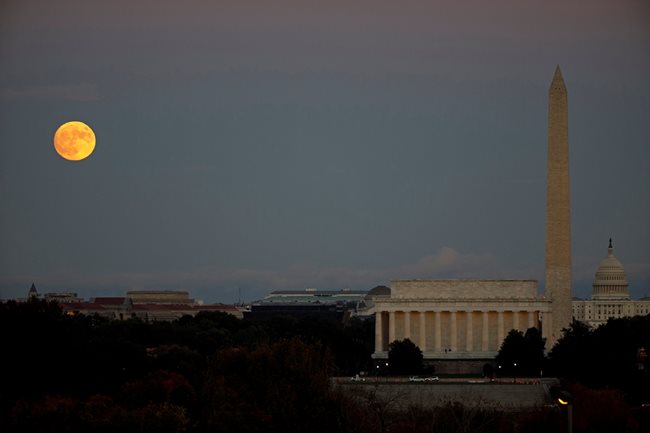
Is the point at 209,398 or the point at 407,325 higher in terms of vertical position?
the point at 407,325

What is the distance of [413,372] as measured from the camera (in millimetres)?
116625

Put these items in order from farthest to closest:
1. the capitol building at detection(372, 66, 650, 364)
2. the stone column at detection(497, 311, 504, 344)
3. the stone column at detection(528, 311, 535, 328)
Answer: the stone column at detection(497, 311, 504, 344), the stone column at detection(528, 311, 535, 328), the capitol building at detection(372, 66, 650, 364)

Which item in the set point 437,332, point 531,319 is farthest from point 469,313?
point 531,319

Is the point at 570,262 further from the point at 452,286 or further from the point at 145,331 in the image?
the point at 145,331

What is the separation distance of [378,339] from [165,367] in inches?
1730

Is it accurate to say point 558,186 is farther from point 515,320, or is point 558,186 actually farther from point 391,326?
point 391,326

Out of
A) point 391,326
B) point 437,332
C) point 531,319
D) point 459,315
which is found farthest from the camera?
point 391,326

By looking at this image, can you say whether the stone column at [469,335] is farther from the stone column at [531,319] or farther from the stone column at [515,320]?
the stone column at [531,319]

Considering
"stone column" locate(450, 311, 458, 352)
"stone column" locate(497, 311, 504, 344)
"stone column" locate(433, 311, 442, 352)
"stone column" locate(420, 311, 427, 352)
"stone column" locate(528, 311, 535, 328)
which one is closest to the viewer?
"stone column" locate(528, 311, 535, 328)

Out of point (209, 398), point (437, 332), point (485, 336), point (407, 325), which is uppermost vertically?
point (407, 325)

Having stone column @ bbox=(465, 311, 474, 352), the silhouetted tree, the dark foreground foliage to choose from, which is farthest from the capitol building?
the dark foreground foliage

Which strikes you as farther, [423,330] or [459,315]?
[459,315]

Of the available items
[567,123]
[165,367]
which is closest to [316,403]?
[165,367]

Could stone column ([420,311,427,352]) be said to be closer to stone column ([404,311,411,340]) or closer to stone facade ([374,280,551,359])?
stone facade ([374,280,551,359])
